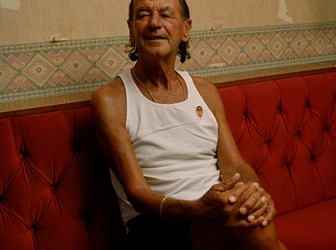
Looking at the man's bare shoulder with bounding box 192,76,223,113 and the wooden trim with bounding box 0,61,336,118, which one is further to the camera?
the man's bare shoulder with bounding box 192,76,223,113

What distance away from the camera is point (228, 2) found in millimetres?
1699

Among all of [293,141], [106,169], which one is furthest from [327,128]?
[106,169]

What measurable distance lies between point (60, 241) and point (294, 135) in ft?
3.17

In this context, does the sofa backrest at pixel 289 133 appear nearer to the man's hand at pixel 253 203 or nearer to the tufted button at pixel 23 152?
the man's hand at pixel 253 203

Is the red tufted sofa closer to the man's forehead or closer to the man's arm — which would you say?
the man's arm

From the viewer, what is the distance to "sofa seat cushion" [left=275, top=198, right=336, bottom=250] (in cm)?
137

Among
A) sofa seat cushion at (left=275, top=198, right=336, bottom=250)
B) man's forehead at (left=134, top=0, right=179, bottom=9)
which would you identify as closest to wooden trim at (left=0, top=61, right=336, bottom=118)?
man's forehead at (left=134, top=0, right=179, bottom=9)

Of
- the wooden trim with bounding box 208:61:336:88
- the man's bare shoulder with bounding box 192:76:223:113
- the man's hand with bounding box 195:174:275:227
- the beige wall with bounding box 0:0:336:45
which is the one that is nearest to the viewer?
the man's hand with bounding box 195:174:275:227

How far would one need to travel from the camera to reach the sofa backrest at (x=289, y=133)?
157cm

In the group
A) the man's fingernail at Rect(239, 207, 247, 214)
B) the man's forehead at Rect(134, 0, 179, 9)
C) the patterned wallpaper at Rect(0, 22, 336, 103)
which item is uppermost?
the man's forehead at Rect(134, 0, 179, 9)

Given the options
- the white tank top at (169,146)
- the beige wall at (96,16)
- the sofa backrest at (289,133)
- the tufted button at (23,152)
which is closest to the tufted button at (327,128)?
the sofa backrest at (289,133)

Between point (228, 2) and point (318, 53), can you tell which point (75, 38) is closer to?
point (228, 2)

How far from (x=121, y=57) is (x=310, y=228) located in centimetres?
87

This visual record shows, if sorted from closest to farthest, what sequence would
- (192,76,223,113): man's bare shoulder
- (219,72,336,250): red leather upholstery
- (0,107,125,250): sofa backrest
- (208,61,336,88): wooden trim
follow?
1. (0,107,125,250): sofa backrest
2. (192,76,223,113): man's bare shoulder
3. (219,72,336,250): red leather upholstery
4. (208,61,336,88): wooden trim
